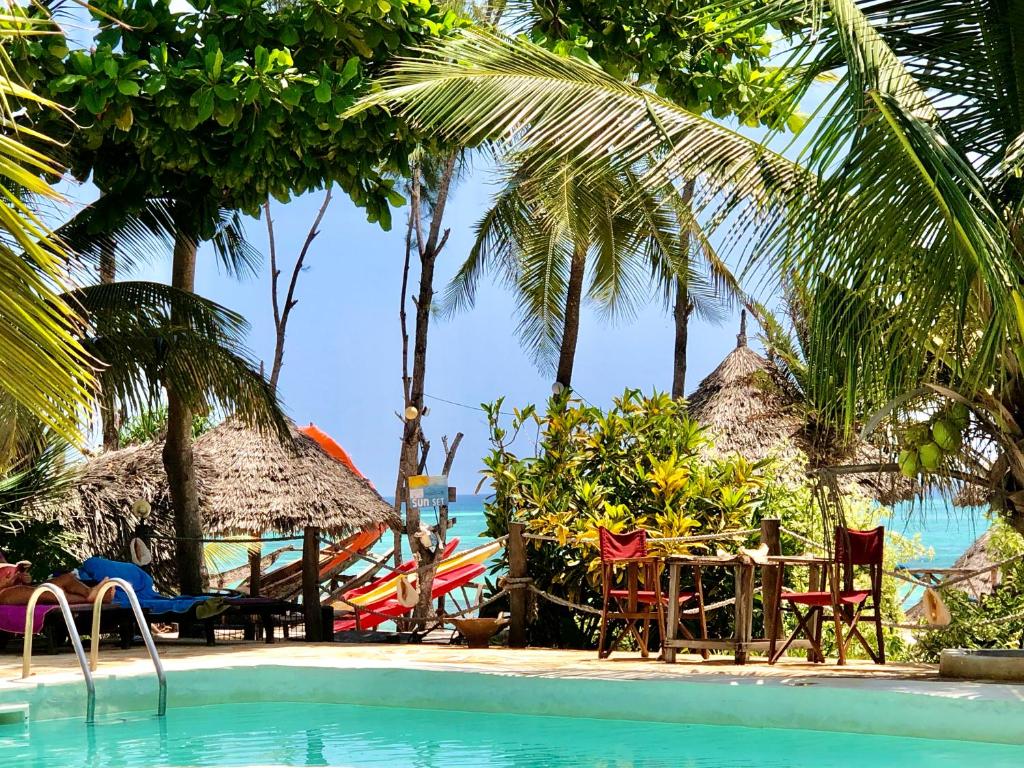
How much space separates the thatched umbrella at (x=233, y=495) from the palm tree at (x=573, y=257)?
333 centimetres

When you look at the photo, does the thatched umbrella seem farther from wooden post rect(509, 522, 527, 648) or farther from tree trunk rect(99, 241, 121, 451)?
wooden post rect(509, 522, 527, 648)

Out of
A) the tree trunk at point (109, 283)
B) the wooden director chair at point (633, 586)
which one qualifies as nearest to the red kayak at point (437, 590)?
the tree trunk at point (109, 283)

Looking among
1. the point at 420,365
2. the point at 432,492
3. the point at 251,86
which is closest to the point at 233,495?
the point at 432,492

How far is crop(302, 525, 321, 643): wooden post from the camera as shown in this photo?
10.0m

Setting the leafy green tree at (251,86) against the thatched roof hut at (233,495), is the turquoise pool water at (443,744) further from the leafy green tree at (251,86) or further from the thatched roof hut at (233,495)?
the thatched roof hut at (233,495)

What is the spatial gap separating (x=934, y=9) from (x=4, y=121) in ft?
17.1

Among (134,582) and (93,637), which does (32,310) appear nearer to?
(93,637)

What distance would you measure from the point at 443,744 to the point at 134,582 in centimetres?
450

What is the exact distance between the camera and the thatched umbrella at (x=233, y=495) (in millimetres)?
11305

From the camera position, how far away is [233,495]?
11.7 meters

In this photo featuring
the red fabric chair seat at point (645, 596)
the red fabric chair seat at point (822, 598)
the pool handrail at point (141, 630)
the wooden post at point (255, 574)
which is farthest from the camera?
the wooden post at point (255, 574)

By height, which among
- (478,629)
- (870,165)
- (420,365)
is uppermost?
(420,365)

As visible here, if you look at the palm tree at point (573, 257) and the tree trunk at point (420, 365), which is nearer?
the tree trunk at point (420, 365)

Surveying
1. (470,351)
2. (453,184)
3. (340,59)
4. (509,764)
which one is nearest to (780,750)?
(509,764)
